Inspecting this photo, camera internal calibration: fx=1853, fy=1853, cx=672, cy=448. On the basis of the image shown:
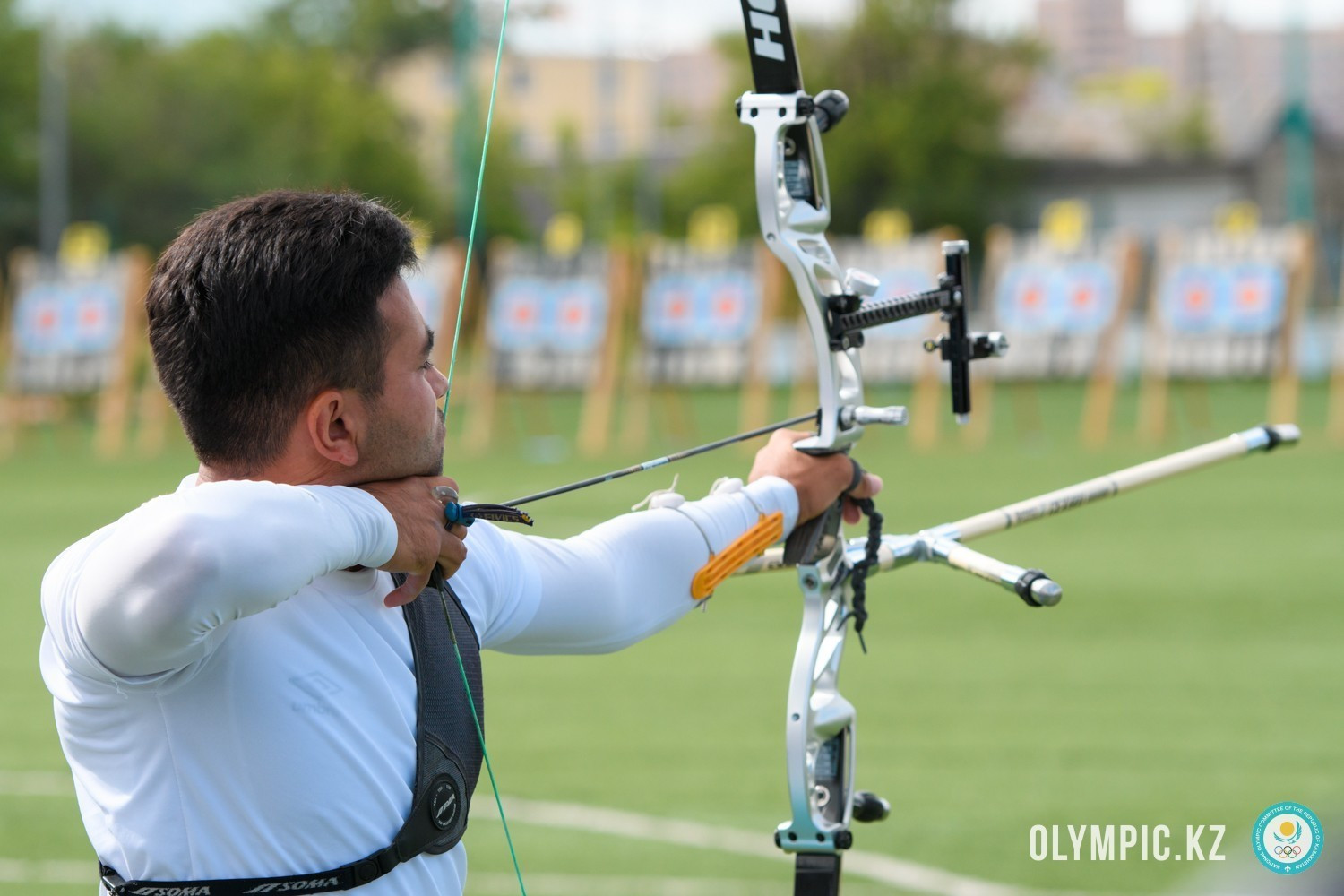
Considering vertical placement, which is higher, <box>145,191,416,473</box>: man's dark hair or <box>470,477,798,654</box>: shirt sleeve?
<box>145,191,416,473</box>: man's dark hair

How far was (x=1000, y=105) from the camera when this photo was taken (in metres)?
38.7

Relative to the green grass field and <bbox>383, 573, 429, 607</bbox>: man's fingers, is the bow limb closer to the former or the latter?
the green grass field

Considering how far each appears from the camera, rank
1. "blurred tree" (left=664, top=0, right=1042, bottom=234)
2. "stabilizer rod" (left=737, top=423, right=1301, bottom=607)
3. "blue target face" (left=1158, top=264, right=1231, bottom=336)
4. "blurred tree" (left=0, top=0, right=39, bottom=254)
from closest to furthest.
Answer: "stabilizer rod" (left=737, top=423, right=1301, bottom=607) → "blue target face" (left=1158, top=264, right=1231, bottom=336) → "blurred tree" (left=0, top=0, right=39, bottom=254) → "blurred tree" (left=664, top=0, right=1042, bottom=234)

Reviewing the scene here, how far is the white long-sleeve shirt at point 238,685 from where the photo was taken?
51.8 inches

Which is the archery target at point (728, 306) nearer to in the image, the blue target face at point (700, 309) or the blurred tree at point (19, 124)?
the blue target face at point (700, 309)

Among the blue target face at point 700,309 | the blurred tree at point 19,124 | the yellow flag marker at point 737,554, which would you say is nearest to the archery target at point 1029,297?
the blue target face at point 700,309

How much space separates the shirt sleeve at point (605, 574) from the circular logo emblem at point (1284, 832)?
86 centimetres

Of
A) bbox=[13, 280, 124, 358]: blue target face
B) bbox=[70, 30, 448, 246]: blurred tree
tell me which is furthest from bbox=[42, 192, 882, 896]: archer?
bbox=[70, 30, 448, 246]: blurred tree

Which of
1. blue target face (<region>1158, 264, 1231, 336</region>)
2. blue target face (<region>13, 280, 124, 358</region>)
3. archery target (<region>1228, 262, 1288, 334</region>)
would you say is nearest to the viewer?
archery target (<region>1228, 262, 1288, 334</region>)

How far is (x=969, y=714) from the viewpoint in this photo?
4258 mm

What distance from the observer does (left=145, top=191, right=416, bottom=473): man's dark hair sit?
4.74ft

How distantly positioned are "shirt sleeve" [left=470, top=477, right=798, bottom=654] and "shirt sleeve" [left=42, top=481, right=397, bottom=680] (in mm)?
285

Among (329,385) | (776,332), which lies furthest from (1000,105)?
(329,385)

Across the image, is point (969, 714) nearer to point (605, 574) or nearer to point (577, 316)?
point (605, 574)
